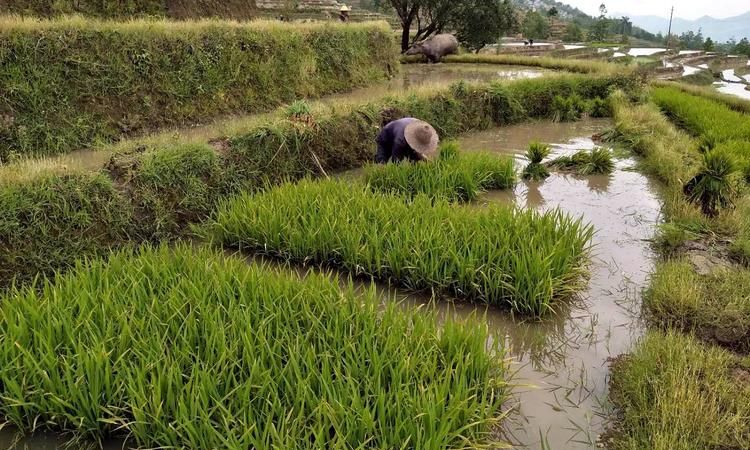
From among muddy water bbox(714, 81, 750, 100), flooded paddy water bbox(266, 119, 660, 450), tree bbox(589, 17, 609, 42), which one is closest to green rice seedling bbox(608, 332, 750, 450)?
flooded paddy water bbox(266, 119, 660, 450)

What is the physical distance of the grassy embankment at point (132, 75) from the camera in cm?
549

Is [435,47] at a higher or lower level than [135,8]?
lower

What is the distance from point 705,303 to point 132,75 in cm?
642

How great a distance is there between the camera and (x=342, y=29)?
10523mm

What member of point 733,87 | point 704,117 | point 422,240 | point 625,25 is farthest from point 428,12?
point 625,25

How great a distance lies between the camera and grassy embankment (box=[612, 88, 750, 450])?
2.11 meters

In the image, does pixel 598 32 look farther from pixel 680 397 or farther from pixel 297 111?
pixel 680 397

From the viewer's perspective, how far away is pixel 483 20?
16641mm

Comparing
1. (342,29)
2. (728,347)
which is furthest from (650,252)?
(342,29)

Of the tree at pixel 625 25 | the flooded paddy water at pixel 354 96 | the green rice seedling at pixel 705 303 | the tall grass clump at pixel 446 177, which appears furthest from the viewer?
the tree at pixel 625 25

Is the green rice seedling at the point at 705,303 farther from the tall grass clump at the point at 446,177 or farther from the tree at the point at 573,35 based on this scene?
the tree at the point at 573,35

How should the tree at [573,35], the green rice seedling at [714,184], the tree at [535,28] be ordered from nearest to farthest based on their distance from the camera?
the green rice seedling at [714,184] → the tree at [535,28] → the tree at [573,35]

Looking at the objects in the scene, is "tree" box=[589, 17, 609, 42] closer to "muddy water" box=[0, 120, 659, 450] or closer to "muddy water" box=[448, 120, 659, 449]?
"muddy water" box=[448, 120, 659, 449]

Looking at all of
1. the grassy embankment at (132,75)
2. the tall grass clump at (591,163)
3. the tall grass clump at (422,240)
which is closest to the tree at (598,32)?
the grassy embankment at (132,75)
